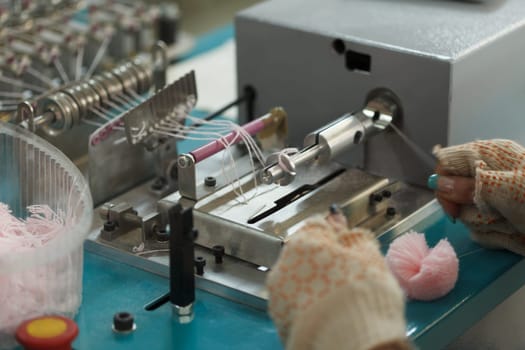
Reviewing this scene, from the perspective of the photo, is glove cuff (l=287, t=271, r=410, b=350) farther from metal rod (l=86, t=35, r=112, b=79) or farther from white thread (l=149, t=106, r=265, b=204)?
metal rod (l=86, t=35, r=112, b=79)

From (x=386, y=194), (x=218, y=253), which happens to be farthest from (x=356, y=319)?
(x=386, y=194)

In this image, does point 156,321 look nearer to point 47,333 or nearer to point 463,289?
point 47,333

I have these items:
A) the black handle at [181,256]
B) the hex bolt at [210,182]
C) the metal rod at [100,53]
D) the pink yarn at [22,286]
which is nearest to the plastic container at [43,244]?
the pink yarn at [22,286]

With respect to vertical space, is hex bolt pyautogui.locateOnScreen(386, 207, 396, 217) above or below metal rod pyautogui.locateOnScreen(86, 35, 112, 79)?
below

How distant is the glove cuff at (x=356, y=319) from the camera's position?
102 cm

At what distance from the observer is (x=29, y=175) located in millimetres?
1461

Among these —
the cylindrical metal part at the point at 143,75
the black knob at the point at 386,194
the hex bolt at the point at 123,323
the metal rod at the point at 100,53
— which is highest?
the cylindrical metal part at the point at 143,75

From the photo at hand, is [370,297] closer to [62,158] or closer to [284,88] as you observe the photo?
[62,158]

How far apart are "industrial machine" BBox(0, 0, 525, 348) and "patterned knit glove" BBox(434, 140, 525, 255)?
48 mm

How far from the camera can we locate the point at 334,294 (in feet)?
3.43

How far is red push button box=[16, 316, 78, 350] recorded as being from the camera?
116 centimetres

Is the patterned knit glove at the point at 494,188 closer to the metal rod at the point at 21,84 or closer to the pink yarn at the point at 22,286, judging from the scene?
the pink yarn at the point at 22,286

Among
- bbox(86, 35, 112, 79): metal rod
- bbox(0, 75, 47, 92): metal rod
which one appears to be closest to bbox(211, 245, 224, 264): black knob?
bbox(0, 75, 47, 92): metal rod

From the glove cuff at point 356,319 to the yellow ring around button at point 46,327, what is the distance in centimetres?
29
